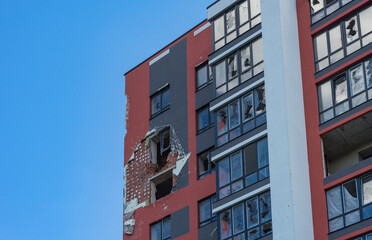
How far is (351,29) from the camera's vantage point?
38.8 m

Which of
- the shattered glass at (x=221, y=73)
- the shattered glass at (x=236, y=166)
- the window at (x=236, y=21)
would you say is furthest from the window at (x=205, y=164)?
the window at (x=236, y=21)

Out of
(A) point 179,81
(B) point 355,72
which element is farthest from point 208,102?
(B) point 355,72

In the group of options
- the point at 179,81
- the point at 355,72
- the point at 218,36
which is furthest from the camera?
the point at 179,81

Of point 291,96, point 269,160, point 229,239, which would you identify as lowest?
point 229,239

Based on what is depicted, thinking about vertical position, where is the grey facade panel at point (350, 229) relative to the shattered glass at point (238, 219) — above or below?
below

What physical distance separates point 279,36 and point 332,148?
590cm

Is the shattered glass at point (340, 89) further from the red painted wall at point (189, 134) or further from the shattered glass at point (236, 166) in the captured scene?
the red painted wall at point (189, 134)

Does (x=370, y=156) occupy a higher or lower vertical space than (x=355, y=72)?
lower

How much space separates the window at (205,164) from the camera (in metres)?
43.6

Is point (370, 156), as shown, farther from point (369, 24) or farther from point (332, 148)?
point (369, 24)

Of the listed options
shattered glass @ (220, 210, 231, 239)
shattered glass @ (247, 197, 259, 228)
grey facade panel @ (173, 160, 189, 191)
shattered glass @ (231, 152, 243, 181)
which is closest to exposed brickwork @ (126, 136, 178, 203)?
grey facade panel @ (173, 160, 189, 191)

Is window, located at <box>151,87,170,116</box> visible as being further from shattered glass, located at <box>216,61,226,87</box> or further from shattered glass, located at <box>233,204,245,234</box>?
shattered glass, located at <box>233,204,245,234</box>

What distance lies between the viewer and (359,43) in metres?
38.1

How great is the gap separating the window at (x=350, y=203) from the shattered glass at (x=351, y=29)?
6.73 metres
